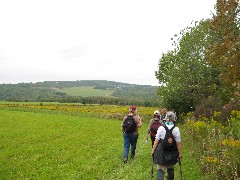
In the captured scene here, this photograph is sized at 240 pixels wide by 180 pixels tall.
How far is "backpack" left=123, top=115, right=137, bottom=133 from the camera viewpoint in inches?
583

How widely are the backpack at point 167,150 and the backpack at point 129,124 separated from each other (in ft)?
18.7

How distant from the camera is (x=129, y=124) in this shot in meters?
14.8

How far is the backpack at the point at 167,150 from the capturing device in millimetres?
8797

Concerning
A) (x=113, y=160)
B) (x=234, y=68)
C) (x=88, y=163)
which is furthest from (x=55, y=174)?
(x=234, y=68)

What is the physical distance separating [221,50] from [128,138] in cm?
1305

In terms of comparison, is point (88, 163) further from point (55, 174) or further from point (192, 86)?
point (192, 86)

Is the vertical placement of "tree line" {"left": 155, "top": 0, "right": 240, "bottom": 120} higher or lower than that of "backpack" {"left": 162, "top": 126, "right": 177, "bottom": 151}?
higher

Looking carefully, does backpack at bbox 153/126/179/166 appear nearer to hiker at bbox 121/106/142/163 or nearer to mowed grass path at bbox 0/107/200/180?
mowed grass path at bbox 0/107/200/180

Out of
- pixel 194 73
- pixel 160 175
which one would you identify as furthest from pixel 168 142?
pixel 194 73

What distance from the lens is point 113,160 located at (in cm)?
1554

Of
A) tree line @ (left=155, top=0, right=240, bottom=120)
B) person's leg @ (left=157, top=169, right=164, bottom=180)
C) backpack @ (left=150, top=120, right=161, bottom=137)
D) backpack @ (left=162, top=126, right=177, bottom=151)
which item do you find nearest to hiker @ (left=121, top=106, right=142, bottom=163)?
backpack @ (left=150, top=120, right=161, bottom=137)

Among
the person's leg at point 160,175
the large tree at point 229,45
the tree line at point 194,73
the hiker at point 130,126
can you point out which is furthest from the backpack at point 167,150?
the tree line at point 194,73

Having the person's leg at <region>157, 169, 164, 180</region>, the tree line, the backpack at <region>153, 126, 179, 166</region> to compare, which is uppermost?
the tree line

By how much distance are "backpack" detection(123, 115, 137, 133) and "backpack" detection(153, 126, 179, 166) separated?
18.7ft
